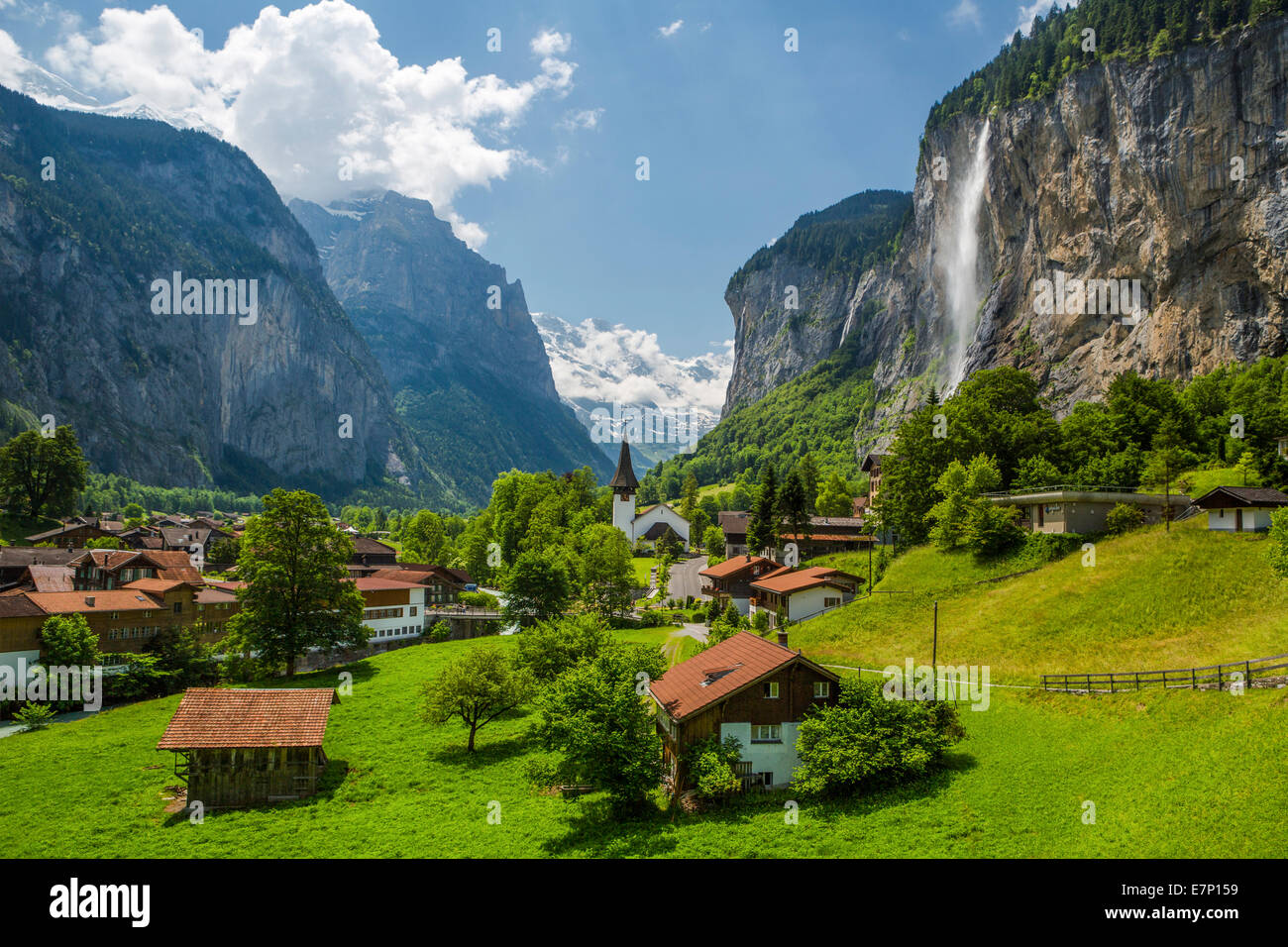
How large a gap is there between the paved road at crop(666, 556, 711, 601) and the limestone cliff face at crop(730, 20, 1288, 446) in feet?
218

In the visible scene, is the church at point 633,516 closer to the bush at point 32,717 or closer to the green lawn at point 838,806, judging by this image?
the bush at point 32,717

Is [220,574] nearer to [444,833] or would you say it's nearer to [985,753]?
[444,833]

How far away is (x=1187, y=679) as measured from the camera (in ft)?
94.7

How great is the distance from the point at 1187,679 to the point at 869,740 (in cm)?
1334

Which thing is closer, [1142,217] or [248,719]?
[248,719]

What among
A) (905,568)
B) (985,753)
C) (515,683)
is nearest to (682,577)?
(905,568)

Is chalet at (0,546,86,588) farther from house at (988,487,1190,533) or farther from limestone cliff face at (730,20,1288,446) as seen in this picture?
limestone cliff face at (730,20,1288,446)

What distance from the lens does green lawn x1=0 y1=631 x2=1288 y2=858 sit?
2084 centimetres

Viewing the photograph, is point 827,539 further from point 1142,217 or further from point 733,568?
point 1142,217

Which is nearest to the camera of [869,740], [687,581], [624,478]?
[869,740]

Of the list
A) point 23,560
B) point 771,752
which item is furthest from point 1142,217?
point 23,560

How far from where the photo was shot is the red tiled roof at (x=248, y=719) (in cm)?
3281

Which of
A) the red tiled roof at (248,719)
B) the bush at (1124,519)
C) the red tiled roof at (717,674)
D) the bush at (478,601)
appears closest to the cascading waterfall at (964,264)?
the bush at (1124,519)
